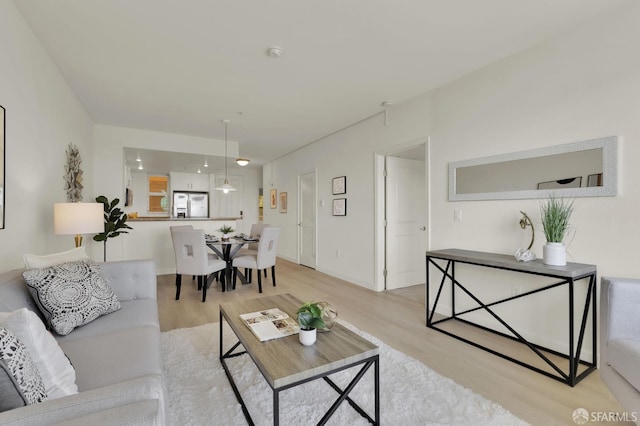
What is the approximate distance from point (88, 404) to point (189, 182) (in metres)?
7.90

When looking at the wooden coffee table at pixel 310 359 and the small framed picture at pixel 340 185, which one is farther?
the small framed picture at pixel 340 185

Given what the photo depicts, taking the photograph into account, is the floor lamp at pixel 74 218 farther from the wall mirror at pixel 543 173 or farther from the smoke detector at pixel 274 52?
the wall mirror at pixel 543 173

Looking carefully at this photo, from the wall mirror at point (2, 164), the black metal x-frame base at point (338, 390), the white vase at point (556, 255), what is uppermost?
the wall mirror at point (2, 164)

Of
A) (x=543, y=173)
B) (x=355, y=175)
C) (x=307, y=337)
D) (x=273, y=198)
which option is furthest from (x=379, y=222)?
(x=273, y=198)

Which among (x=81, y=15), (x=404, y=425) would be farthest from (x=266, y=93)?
(x=404, y=425)

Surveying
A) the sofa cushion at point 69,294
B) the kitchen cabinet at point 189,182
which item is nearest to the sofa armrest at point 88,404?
the sofa cushion at point 69,294

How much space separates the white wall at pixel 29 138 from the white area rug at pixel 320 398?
4.68 ft

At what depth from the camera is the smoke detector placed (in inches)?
98.3

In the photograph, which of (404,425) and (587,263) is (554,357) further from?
(404,425)

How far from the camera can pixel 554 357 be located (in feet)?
7.53

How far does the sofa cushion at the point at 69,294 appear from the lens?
1599 mm

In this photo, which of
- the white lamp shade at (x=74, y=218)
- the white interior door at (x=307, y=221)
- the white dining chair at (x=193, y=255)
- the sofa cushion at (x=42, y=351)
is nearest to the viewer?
the sofa cushion at (x=42, y=351)

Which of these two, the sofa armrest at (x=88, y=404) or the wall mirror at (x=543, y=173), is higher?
the wall mirror at (x=543, y=173)

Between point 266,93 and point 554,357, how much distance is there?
12.2 feet
